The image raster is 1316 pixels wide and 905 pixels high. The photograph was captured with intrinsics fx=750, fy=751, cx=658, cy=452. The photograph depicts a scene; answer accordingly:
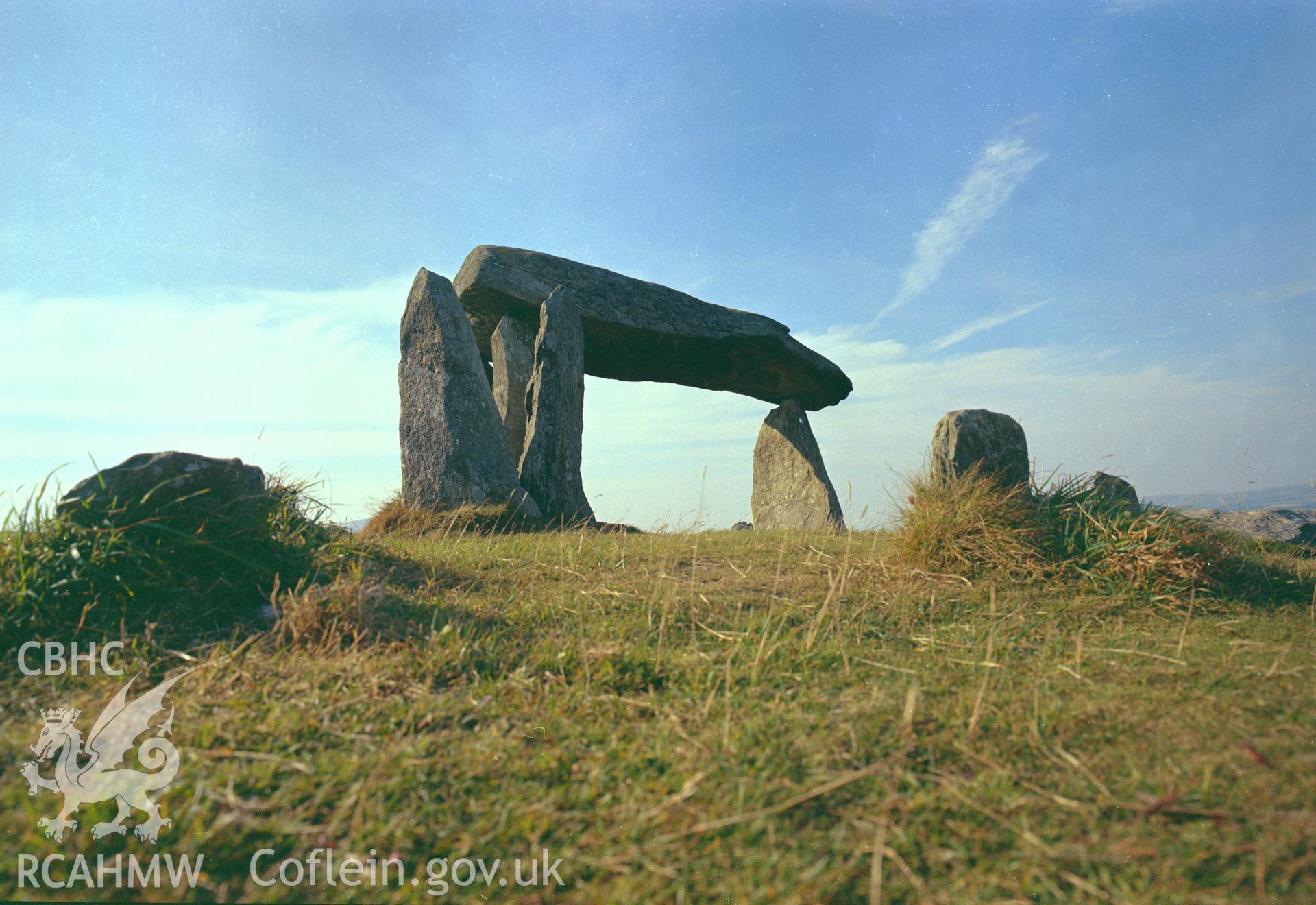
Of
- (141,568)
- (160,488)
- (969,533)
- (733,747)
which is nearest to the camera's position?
(733,747)

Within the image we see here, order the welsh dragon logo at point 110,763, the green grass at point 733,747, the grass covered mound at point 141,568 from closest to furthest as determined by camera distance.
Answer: the green grass at point 733,747 < the welsh dragon logo at point 110,763 < the grass covered mound at point 141,568

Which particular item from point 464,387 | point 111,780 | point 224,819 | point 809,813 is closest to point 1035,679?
point 809,813

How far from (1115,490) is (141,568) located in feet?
24.4

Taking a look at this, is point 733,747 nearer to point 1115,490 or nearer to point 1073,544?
point 1073,544

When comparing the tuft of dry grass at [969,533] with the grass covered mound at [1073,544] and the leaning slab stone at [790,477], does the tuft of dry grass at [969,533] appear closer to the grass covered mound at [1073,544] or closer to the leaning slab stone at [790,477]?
the grass covered mound at [1073,544]

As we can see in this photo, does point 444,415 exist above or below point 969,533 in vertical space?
above

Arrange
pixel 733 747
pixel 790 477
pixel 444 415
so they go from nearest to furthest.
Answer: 1. pixel 733 747
2. pixel 444 415
3. pixel 790 477

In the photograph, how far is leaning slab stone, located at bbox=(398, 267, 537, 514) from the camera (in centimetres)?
841

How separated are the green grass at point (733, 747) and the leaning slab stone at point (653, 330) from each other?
20.8 feet

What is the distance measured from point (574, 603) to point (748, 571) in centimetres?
154

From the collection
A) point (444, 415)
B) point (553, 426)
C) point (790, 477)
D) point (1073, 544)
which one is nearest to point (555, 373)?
point (553, 426)

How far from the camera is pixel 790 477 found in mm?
12070

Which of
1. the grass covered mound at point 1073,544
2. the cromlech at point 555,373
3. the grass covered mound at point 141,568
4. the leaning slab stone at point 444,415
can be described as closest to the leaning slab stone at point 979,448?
the grass covered mound at point 1073,544

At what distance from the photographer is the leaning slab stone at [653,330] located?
1011 cm
